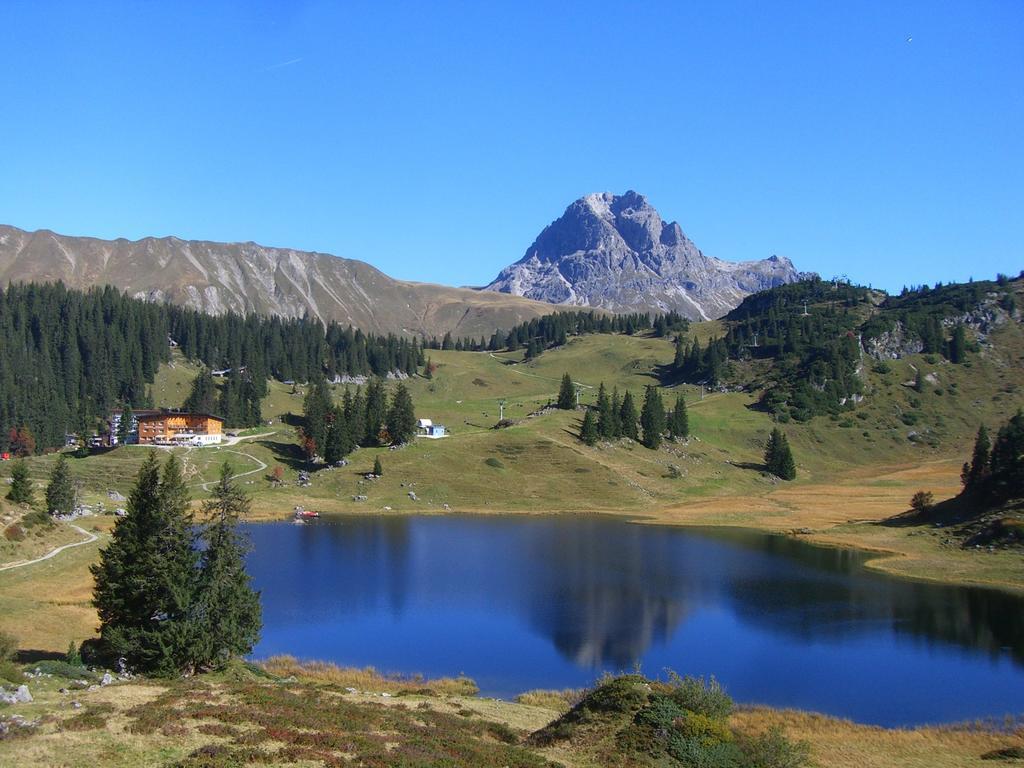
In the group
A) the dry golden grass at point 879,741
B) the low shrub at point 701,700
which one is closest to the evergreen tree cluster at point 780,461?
the dry golden grass at point 879,741

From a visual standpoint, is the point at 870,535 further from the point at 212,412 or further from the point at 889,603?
the point at 212,412

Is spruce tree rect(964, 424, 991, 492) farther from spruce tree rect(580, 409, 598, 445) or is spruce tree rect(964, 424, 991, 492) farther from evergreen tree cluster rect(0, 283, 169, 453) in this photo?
evergreen tree cluster rect(0, 283, 169, 453)

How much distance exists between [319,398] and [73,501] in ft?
180

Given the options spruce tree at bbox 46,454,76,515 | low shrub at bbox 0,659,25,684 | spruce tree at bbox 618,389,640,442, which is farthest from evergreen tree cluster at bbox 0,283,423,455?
low shrub at bbox 0,659,25,684

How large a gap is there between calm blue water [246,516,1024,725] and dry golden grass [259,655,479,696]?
6.76 feet

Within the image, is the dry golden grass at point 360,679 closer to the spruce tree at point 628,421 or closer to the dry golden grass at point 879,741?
the dry golden grass at point 879,741

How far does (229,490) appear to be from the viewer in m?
40.4

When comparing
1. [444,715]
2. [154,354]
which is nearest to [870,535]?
[444,715]

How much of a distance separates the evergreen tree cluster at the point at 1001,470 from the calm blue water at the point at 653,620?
61.8ft

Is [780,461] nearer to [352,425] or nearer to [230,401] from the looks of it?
[352,425]

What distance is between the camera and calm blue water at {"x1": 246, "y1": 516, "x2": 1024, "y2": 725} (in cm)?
4716

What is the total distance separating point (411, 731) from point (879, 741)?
70.1ft

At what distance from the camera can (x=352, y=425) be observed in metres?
143

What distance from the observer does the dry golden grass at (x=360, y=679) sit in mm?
41031
